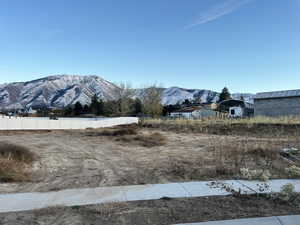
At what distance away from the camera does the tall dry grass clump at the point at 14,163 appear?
228 inches

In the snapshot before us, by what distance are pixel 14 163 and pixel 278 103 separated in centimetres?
3402

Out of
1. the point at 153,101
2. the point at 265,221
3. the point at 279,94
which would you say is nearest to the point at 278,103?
the point at 279,94

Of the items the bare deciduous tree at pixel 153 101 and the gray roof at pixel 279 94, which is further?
the bare deciduous tree at pixel 153 101

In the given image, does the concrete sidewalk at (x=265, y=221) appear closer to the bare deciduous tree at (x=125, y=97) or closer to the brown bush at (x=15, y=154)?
the brown bush at (x=15, y=154)

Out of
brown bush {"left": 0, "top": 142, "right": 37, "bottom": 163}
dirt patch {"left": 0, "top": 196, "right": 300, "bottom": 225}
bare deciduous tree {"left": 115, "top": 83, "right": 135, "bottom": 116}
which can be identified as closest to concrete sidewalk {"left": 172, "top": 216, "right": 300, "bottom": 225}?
dirt patch {"left": 0, "top": 196, "right": 300, "bottom": 225}

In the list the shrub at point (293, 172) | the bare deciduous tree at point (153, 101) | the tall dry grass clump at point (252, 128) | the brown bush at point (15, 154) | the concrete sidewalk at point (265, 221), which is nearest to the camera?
the concrete sidewalk at point (265, 221)

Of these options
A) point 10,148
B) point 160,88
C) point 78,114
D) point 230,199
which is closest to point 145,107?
point 160,88

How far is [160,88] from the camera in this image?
54.7 meters

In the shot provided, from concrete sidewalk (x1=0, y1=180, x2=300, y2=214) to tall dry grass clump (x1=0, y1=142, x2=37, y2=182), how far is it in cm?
133

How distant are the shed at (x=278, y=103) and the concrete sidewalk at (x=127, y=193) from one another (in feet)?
100

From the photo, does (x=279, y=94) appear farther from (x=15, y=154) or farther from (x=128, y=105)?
(x=128, y=105)

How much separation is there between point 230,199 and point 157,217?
1.61 meters

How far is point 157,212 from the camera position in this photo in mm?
3807

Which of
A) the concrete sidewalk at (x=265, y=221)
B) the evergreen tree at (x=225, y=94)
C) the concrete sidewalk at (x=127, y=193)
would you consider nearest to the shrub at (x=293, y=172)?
the concrete sidewalk at (x=127, y=193)
